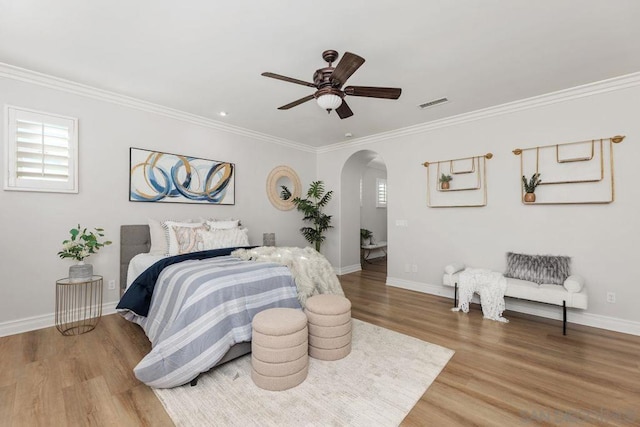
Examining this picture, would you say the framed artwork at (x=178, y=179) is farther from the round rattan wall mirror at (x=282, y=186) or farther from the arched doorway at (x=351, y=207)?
the arched doorway at (x=351, y=207)

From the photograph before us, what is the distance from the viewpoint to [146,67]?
2885 mm

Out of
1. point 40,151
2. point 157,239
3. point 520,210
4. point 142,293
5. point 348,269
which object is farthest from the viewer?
point 348,269

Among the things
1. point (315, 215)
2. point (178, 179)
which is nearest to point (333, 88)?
point (178, 179)

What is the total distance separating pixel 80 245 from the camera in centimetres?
308

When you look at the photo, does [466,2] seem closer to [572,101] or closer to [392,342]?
[572,101]

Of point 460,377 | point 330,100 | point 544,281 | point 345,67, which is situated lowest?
point 460,377

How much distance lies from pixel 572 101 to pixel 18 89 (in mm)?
6367

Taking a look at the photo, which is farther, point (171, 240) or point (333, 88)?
point (171, 240)

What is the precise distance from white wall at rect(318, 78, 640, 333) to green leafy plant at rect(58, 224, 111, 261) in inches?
171

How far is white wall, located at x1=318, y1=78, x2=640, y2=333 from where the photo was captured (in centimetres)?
308

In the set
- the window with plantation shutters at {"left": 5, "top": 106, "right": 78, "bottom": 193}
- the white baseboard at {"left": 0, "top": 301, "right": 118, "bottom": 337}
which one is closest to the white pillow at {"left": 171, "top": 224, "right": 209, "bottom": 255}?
the window with plantation shutters at {"left": 5, "top": 106, "right": 78, "bottom": 193}

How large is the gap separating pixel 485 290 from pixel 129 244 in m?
4.63

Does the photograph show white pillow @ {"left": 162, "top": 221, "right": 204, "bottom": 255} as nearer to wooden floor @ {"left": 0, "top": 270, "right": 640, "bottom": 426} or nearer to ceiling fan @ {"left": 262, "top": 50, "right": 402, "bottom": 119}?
wooden floor @ {"left": 0, "top": 270, "right": 640, "bottom": 426}

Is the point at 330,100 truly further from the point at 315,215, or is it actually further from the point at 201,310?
the point at 315,215
